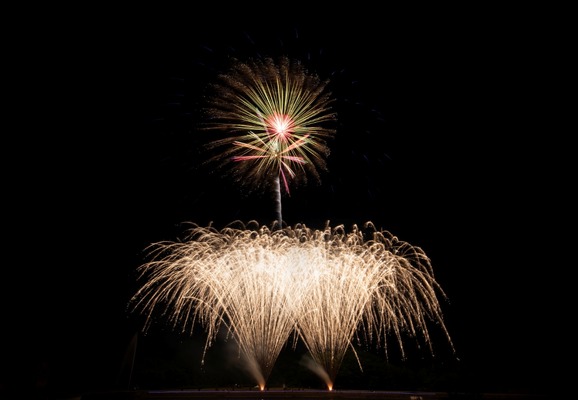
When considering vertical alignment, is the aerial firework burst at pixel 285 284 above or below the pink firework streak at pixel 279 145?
below

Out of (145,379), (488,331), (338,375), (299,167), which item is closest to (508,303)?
(488,331)

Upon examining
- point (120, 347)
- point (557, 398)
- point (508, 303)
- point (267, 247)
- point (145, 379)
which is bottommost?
point (557, 398)

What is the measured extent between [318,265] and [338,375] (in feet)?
24.0

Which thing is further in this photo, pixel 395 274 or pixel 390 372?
pixel 390 372

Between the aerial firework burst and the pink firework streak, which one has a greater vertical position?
the pink firework streak

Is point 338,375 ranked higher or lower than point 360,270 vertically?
lower

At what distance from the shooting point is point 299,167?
29125 millimetres

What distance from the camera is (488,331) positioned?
4150cm

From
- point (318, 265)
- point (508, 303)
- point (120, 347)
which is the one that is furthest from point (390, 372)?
point (508, 303)

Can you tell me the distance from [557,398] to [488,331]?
2043cm

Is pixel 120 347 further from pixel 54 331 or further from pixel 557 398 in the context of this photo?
pixel 557 398

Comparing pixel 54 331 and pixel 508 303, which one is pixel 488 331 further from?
pixel 54 331

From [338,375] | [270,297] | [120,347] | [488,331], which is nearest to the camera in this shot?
[270,297]

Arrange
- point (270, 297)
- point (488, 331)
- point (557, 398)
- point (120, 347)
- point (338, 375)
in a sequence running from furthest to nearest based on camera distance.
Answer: point (488, 331)
point (120, 347)
point (338, 375)
point (270, 297)
point (557, 398)
